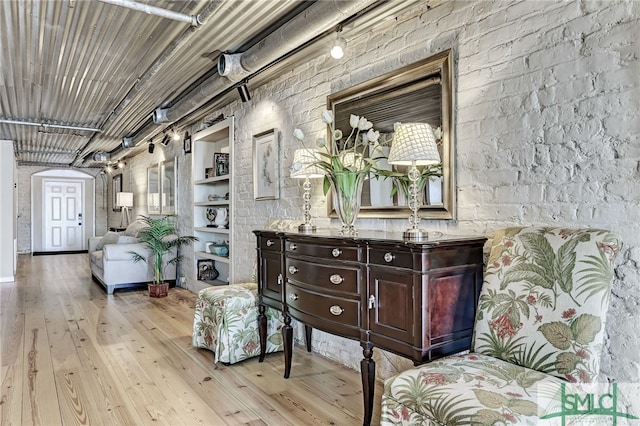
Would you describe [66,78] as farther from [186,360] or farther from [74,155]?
[74,155]

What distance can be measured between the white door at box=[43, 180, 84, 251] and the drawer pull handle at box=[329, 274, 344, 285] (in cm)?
1171

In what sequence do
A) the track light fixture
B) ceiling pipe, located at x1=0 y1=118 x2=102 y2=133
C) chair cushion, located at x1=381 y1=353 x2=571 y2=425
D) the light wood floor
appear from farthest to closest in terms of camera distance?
1. ceiling pipe, located at x1=0 y1=118 x2=102 y2=133
2. the track light fixture
3. the light wood floor
4. chair cushion, located at x1=381 y1=353 x2=571 y2=425

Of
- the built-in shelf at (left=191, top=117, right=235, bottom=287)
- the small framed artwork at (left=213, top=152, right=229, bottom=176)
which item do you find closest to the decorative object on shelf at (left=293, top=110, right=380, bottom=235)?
the small framed artwork at (left=213, top=152, right=229, bottom=176)

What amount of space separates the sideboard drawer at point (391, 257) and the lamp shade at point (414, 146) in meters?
0.46

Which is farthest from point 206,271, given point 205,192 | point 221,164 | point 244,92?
point 244,92

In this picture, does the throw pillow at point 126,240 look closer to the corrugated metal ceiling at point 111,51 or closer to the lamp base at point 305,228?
the corrugated metal ceiling at point 111,51

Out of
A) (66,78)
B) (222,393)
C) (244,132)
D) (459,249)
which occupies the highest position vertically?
(66,78)

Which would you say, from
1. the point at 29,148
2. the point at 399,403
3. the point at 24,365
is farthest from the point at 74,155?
the point at 399,403

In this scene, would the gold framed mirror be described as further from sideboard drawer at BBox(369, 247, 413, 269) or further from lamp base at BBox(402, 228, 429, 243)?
sideboard drawer at BBox(369, 247, 413, 269)

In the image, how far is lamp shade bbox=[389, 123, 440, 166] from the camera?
2.09 meters

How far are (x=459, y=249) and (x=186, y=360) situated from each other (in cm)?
227

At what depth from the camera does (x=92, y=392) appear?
2.65m

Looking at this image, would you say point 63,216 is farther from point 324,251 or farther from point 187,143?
point 324,251

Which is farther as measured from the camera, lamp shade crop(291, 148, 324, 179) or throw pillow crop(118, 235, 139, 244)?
throw pillow crop(118, 235, 139, 244)
